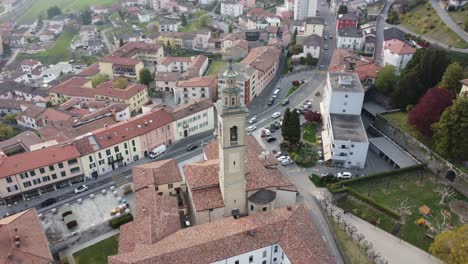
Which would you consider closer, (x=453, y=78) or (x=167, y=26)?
(x=453, y=78)

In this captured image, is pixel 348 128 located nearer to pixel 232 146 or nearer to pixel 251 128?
pixel 251 128

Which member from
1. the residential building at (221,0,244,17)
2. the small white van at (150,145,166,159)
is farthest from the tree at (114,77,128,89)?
the residential building at (221,0,244,17)

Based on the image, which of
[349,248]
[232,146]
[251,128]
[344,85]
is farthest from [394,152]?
[232,146]

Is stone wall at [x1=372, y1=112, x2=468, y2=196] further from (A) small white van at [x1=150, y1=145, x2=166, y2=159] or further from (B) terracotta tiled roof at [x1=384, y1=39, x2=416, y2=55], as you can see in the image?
(A) small white van at [x1=150, y1=145, x2=166, y2=159]

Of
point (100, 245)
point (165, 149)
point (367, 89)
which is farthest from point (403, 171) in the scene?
point (100, 245)

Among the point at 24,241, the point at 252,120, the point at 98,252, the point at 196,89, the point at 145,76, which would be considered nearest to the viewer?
the point at 24,241

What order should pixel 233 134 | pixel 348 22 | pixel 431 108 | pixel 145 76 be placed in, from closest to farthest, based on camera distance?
pixel 233 134 < pixel 431 108 < pixel 145 76 < pixel 348 22
